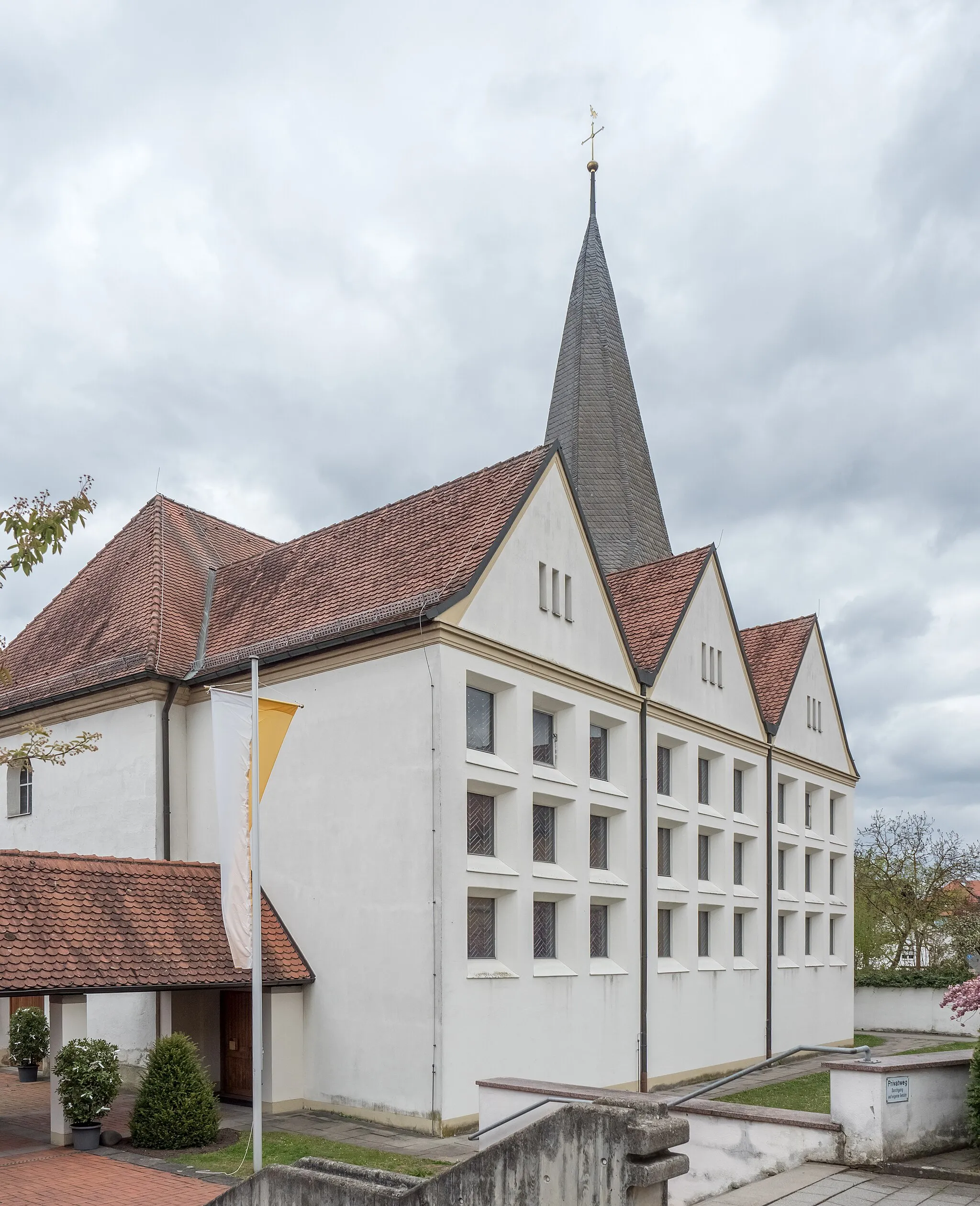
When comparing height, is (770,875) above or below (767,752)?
below

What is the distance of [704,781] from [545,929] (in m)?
8.37

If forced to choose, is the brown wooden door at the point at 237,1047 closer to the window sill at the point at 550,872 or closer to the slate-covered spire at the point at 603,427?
the window sill at the point at 550,872

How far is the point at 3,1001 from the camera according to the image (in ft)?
83.8

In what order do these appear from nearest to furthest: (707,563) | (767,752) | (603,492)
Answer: (707,563), (767,752), (603,492)

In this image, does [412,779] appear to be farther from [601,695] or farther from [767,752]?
[767,752]

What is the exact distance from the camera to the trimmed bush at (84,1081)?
16.2 metres

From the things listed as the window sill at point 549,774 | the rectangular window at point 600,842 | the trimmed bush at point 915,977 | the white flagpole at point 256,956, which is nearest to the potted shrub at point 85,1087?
the white flagpole at point 256,956

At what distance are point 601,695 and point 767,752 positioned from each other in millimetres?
9747

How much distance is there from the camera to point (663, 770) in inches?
1055

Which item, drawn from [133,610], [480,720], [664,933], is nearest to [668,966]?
[664,933]

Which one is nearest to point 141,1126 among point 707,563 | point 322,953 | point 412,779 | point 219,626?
point 322,953

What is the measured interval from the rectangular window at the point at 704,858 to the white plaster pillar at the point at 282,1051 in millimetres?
11318

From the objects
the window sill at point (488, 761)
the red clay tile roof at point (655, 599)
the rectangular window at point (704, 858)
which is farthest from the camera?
the rectangular window at point (704, 858)

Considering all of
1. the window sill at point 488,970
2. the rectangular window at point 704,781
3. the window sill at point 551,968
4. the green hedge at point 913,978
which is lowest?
the green hedge at point 913,978
